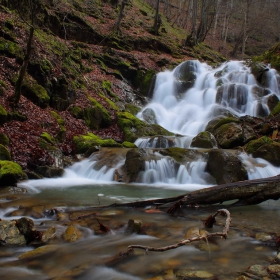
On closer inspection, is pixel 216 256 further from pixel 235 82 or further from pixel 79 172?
pixel 235 82

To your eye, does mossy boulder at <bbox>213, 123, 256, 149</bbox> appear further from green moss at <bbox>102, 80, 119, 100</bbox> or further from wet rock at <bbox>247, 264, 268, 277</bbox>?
wet rock at <bbox>247, 264, 268, 277</bbox>

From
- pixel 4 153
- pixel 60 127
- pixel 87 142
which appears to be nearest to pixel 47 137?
pixel 60 127

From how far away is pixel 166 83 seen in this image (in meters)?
21.9

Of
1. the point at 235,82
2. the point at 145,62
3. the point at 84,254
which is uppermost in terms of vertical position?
the point at 145,62

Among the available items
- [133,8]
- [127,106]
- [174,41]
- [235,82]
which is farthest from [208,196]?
[133,8]

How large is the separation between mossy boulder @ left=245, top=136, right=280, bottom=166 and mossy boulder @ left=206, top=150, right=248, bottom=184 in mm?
1686

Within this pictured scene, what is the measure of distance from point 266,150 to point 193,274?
856cm

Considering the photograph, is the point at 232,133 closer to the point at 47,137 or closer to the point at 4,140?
the point at 47,137

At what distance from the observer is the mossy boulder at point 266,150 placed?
9986mm

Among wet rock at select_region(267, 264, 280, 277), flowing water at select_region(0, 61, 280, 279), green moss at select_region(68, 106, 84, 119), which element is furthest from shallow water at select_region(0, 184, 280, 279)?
green moss at select_region(68, 106, 84, 119)

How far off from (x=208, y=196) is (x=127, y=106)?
Answer: 13.3 metres

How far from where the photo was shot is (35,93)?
11.4 metres

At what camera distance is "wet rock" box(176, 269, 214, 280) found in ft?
8.84

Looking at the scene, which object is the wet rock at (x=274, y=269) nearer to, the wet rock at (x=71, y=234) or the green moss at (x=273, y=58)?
the wet rock at (x=71, y=234)
